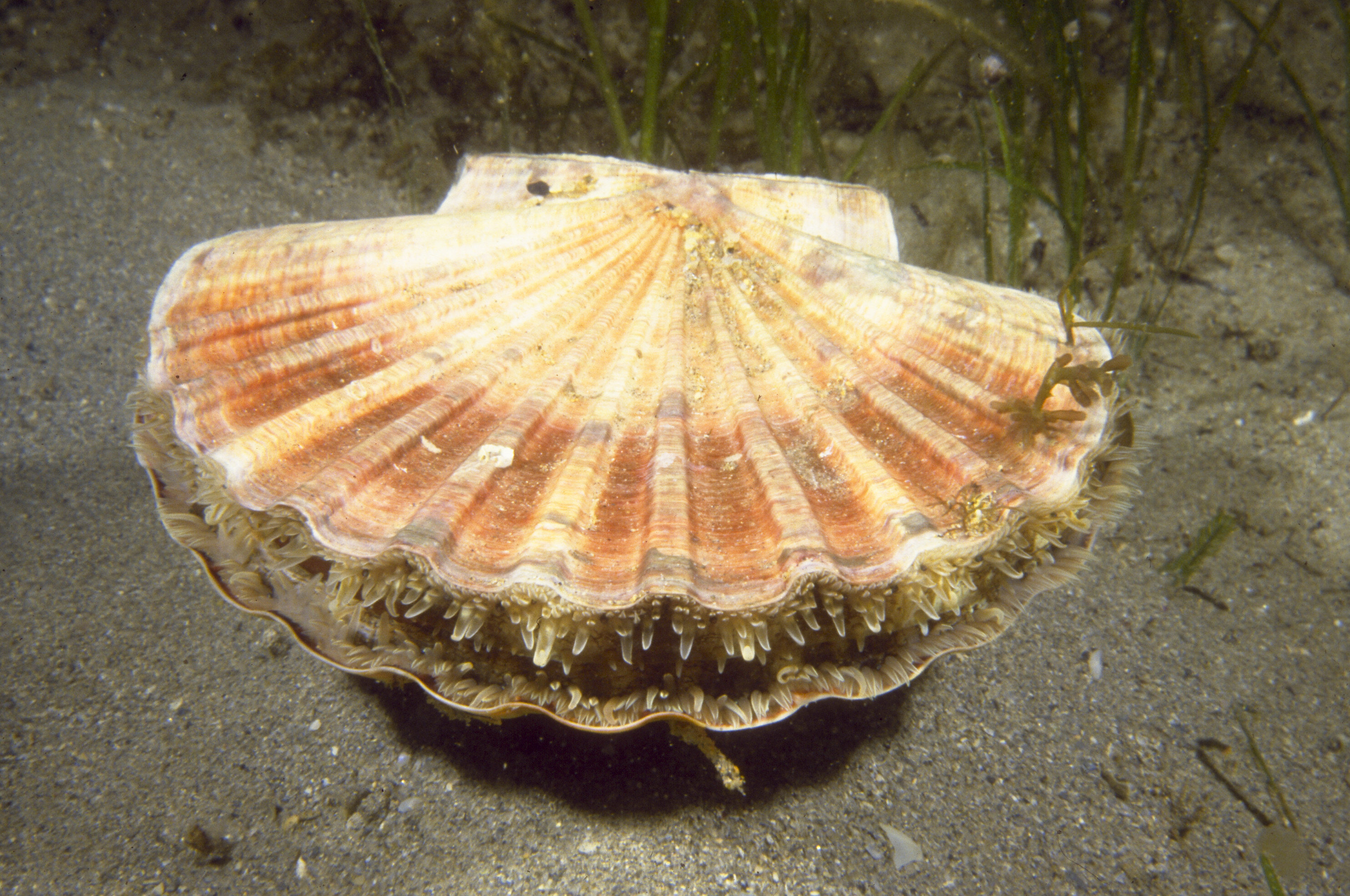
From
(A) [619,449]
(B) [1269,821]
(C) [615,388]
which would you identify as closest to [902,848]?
(B) [1269,821]

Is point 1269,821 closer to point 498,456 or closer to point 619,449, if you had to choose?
point 619,449

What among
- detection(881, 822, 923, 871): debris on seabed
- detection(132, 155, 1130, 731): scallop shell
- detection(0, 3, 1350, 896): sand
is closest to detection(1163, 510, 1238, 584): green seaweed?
detection(0, 3, 1350, 896): sand

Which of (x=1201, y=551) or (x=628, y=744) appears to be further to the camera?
(x=1201, y=551)

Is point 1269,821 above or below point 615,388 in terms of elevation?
below

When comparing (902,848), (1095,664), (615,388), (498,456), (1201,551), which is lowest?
(902,848)

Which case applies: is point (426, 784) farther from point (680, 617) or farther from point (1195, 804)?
point (1195, 804)

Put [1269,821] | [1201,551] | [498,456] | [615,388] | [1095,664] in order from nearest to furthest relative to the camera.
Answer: [498,456] → [615,388] → [1269,821] → [1095,664] → [1201,551]

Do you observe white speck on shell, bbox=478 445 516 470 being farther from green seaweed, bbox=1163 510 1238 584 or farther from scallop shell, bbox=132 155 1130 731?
green seaweed, bbox=1163 510 1238 584

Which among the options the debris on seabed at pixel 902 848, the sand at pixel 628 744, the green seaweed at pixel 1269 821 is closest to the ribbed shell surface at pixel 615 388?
the sand at pixel 628 744
